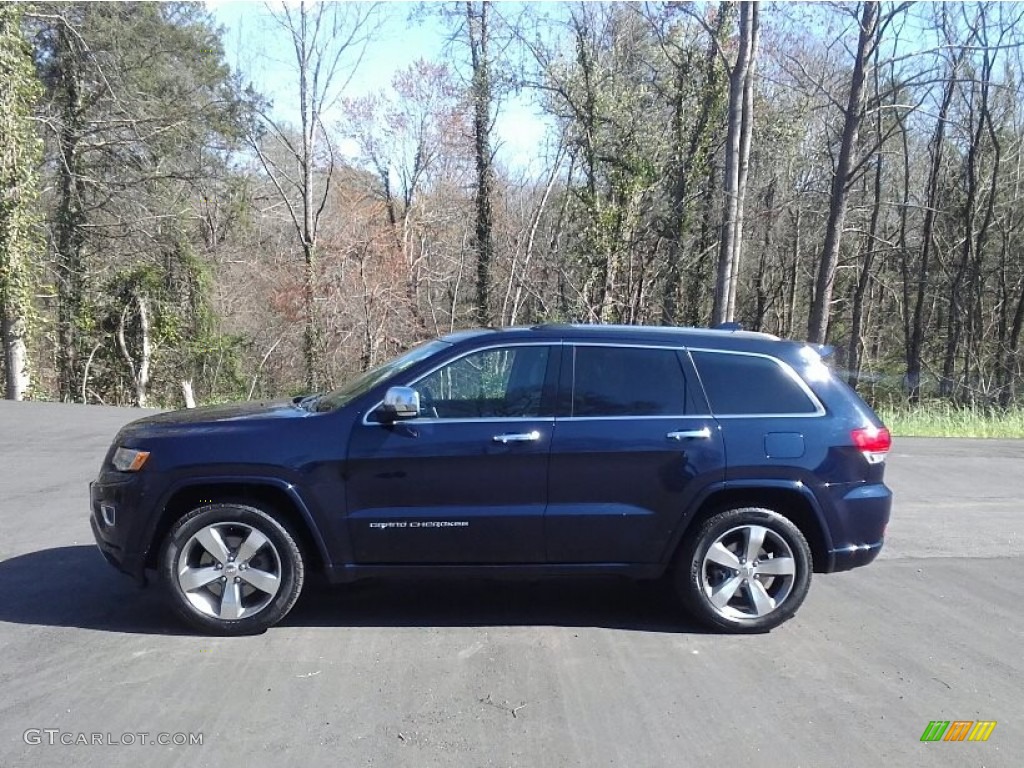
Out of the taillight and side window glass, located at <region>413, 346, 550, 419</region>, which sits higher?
side window glass, located at <region>413, 346, 550, 419</region>

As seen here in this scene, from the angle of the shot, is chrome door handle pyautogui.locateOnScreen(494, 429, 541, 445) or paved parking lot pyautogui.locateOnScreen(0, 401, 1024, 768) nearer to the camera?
paved parking lot pyautogui.locateOnScreen(0, 401, 1024, 768)

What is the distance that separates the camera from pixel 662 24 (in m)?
22.8

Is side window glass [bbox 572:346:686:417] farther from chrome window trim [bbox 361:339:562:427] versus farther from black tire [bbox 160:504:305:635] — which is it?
black tire [bbox 160:504:305:635]

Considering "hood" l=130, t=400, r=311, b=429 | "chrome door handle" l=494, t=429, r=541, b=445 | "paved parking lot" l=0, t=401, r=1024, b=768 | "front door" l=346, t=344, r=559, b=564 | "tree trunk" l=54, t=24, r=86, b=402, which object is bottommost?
"paved parking lot" l=0, t=401, r=1024, b=768

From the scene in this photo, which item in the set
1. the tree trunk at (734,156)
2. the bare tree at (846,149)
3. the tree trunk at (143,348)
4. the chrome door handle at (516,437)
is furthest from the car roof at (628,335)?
the tree trunk at (143,348)

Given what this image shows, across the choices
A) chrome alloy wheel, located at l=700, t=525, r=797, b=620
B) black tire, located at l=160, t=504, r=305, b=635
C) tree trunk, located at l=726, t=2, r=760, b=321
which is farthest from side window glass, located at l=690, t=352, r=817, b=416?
tree trunk, located at l=726, t=2, r=760, b=321

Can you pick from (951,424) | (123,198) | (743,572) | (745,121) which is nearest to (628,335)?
→ (743,572)

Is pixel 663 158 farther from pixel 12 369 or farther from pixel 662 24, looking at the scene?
pixel 12 369

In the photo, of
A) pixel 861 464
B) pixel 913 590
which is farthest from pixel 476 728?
pixel 913 590

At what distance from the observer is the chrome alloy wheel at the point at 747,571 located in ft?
16.4

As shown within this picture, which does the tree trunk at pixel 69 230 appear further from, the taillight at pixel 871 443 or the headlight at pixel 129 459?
the taillight at pixel 871 443

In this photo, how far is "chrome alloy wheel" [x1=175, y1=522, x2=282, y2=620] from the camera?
187 inches

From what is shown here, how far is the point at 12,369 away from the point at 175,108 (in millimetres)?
8544

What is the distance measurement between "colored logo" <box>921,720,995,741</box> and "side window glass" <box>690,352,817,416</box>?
181 centimetres
